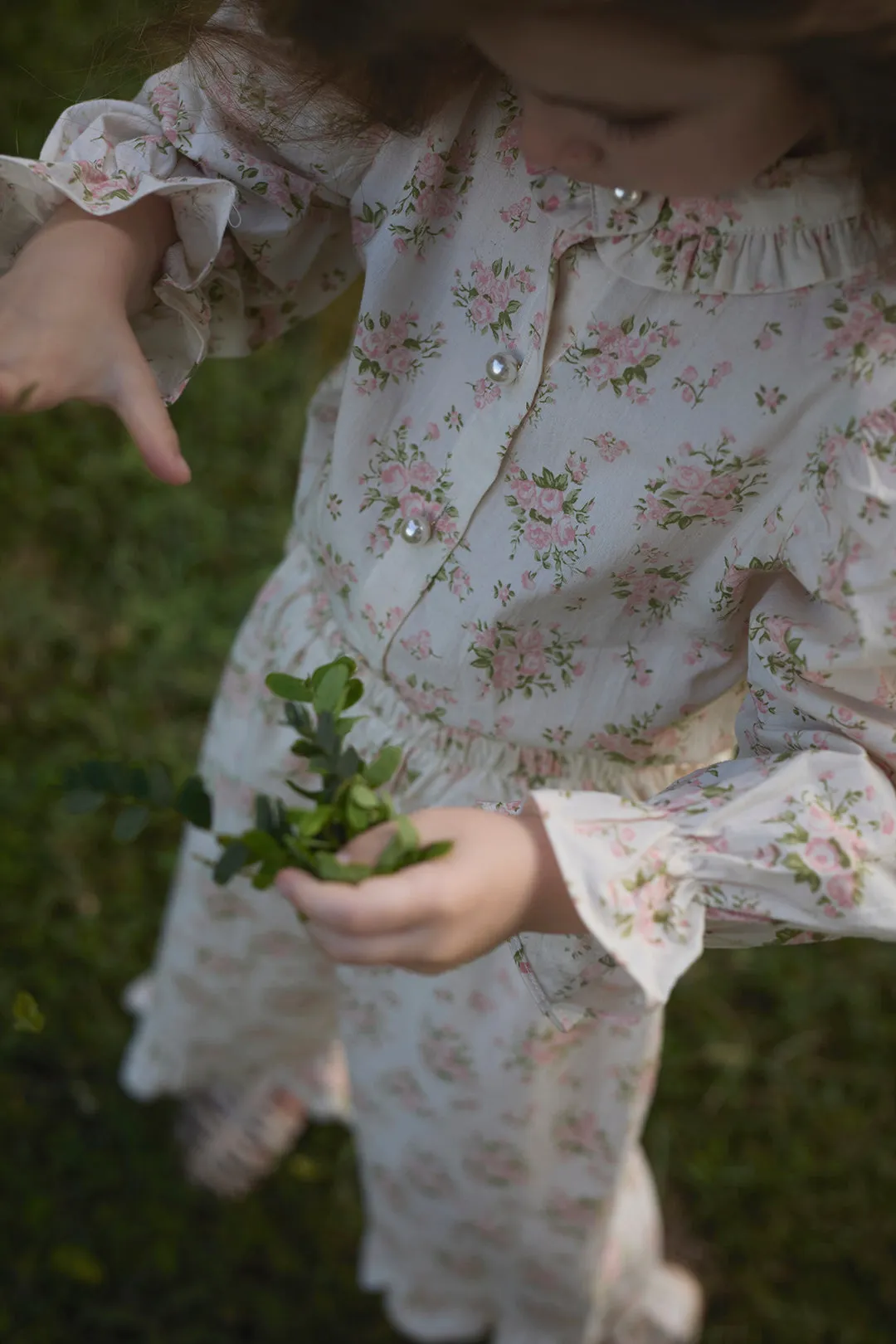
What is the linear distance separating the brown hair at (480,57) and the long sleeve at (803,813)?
0.15 m

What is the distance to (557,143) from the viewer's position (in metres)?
0.66

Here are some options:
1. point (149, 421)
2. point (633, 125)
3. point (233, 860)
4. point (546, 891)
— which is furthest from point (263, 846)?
point (633, 125)

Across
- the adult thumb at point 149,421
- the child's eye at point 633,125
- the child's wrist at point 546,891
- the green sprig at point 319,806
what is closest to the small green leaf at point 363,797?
the green sprig at point 319,806

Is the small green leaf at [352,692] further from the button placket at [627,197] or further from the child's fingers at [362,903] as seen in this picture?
the button placket at [627,197]

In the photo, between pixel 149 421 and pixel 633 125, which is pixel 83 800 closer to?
pixel 149 421

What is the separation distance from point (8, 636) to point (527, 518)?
1.22 m

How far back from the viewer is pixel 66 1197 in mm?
1497

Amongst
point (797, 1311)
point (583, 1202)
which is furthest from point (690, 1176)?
point (583, 1202)

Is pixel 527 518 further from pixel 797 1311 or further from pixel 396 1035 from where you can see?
pixel 797 1311

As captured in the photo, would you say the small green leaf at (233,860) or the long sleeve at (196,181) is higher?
the long sleeve at (196,181)

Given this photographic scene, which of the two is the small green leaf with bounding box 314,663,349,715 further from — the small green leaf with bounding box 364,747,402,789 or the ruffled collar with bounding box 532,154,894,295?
the ruffled collar with bounding box 532,154,894,295

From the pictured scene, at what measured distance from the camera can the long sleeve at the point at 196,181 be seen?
0.82 meters

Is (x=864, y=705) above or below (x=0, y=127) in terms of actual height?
above

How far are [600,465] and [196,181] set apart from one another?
1.00ft
